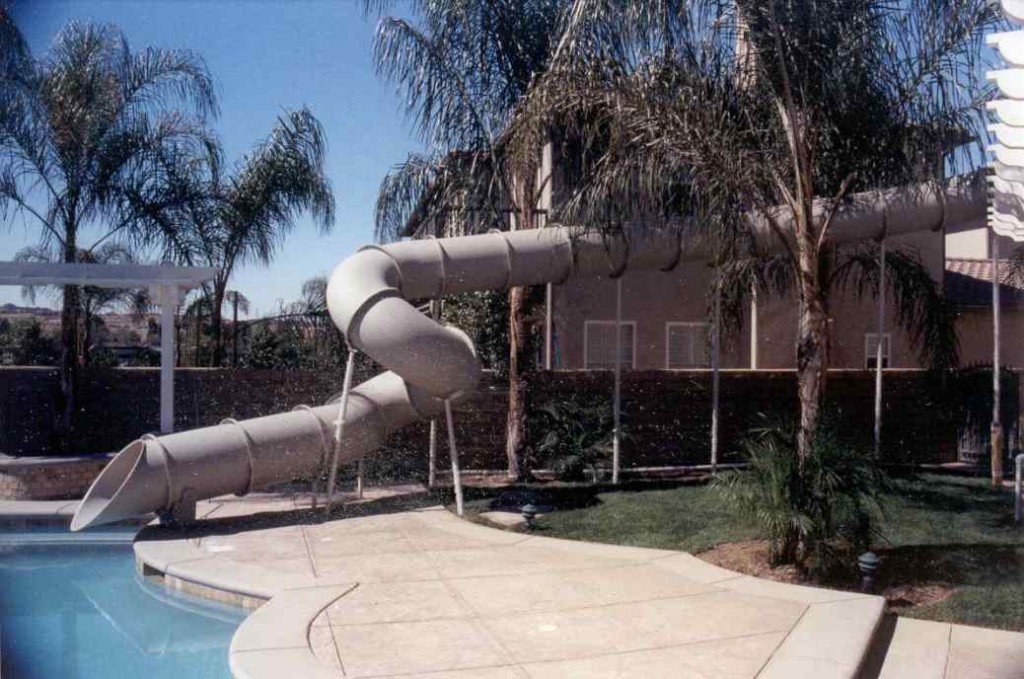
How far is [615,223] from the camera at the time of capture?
11.7m

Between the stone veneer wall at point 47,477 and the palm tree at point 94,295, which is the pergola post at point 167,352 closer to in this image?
the stone veneer wall at point 47,477

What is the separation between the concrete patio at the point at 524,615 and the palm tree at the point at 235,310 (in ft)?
27.0

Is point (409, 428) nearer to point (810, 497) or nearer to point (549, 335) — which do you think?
point (549, 335)

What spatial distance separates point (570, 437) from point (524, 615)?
689 cm

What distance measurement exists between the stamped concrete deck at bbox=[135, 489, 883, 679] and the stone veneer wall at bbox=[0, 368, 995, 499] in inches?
186

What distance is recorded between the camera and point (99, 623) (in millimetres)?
8305

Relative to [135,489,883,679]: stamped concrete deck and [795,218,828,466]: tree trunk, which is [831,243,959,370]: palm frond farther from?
[135,489,883,679]: stamped concrete deck

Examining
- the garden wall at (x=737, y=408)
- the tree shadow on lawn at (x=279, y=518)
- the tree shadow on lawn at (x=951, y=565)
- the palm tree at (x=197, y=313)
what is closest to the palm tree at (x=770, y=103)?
the tree shadow on lawn at (x=951, y=565)

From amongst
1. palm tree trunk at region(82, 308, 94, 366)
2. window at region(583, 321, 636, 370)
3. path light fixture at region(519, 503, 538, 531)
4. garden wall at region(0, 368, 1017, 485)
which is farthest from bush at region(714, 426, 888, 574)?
palm tree trunk at region(82, 308, 94, 366)

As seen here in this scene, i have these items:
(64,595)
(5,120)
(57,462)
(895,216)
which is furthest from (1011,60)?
(5,120)

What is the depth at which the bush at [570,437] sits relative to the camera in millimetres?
13930

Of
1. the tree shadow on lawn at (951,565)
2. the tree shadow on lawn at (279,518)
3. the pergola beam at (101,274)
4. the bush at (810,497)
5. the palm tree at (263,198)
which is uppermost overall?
the palm tree at (263,198)

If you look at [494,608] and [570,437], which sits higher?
[570,437]

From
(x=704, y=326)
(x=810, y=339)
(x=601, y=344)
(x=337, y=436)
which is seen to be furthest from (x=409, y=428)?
(x=810, y=339)
